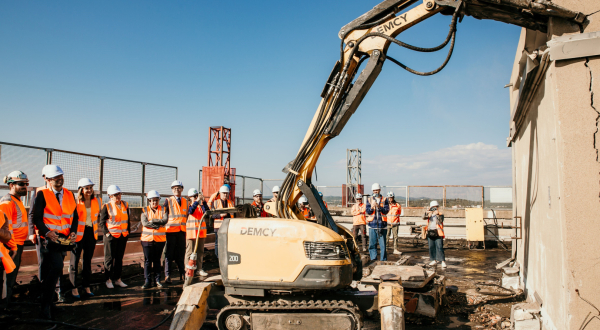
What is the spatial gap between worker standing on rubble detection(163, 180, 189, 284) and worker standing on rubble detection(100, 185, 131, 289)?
82cm

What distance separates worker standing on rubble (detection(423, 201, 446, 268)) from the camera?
941cm

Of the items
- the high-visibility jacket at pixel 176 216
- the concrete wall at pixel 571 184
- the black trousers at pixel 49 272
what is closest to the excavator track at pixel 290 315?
the concrete wall at pixel 571 184

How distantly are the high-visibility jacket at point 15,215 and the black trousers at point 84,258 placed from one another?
1349 millimetres

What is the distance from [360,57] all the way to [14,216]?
530 cm

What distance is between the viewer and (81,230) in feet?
22.4

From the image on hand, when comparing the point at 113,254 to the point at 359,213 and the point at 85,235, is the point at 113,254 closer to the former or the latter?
the point at 85,235

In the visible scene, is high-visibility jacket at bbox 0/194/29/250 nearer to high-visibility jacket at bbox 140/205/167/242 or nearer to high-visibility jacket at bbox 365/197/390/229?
high-visibility jacket at bbox 140/205/167/242

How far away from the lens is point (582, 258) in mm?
3848

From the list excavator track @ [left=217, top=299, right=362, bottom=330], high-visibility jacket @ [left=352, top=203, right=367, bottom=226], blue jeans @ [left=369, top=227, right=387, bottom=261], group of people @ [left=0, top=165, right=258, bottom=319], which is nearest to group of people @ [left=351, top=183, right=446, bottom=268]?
blue jeans @ [left=369, top=227, right=387, bottom=261]

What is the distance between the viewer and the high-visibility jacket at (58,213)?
5.54 meters

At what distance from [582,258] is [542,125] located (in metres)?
1.89

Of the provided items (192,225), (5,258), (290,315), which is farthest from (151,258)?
(290,315)

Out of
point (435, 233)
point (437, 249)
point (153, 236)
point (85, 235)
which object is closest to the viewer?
point (85, 235)

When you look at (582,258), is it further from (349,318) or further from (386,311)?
(349,318)
